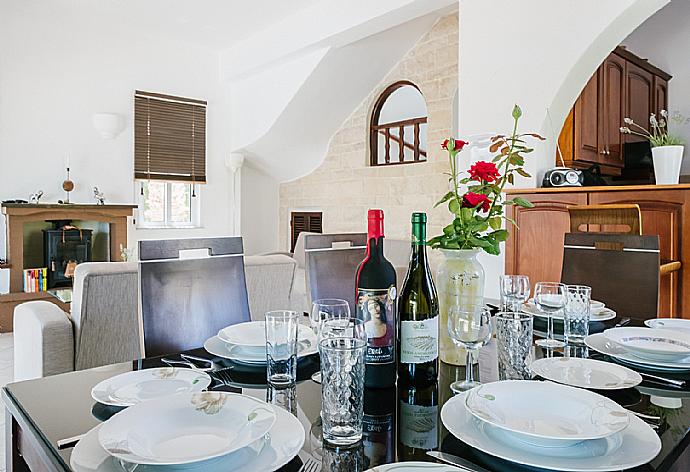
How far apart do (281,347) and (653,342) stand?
0.88 metres

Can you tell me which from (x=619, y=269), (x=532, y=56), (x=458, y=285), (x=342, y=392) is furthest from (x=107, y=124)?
(x=342, y=392)

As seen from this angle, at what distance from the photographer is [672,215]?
2436mm

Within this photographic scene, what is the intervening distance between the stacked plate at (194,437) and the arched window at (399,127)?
5.02 meters

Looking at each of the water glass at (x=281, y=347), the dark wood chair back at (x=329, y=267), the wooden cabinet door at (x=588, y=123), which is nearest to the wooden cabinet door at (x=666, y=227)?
the wooden cabinet door at (x=588, y=123)

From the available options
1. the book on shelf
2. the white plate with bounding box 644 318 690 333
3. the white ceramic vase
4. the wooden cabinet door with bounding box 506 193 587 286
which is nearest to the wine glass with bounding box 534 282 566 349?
the white plate with bounding box 644 318 690 333

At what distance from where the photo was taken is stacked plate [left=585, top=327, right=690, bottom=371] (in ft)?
3.69

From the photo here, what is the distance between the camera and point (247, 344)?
3.97 ft

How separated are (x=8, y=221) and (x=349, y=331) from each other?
535 centimetres

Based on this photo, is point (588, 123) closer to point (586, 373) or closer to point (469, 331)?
point (586, 373)

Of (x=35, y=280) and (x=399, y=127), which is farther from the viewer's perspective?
(x=399, y=127)

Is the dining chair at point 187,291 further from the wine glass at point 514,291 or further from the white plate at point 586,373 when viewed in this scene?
the white plate at point 586,373

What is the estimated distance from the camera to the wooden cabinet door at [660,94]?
14.9 feet

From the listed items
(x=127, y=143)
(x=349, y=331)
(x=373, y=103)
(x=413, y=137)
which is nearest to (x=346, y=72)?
(x=373, y=103)

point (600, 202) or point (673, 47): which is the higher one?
point (673, 47)
